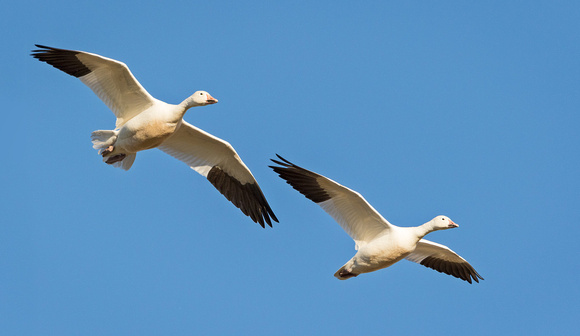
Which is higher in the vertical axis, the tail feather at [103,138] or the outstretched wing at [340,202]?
the tail feather at [103,138]

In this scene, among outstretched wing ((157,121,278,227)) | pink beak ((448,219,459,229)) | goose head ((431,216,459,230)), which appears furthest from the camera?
outstretched wing ((157,121,278,227))

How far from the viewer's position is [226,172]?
53.0 feet

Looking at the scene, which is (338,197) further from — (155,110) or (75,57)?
(75,57)

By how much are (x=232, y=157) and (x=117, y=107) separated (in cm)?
201

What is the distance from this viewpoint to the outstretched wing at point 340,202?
14961mm

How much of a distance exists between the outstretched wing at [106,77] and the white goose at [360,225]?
2.34m

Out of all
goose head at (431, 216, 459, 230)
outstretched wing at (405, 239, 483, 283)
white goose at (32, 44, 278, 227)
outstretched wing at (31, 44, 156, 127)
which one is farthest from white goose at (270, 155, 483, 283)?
outstretched wing at (31, 44, 156, 127)

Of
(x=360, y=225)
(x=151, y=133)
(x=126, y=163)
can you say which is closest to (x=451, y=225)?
(x=360, y=225)

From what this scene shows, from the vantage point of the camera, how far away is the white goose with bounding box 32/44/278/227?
581 inches

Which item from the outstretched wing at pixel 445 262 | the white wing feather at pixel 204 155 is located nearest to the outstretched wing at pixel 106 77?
the white wing feather at pixel 204 155

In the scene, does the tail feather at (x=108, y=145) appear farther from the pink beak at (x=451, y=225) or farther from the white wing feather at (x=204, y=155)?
the pink beak at (x=451, y=225)

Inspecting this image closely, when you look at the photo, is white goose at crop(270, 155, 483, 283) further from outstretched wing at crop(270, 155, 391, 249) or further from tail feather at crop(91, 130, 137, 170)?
tail feather at crop(91, 130, 137, 170)

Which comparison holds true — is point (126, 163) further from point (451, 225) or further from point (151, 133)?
point (451, 225)

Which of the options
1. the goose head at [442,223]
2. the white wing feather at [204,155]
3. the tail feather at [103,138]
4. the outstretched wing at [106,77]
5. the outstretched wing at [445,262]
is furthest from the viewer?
the outstretched wing at [445,262]
